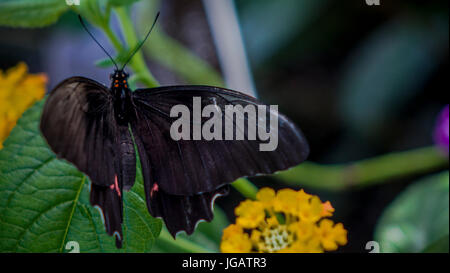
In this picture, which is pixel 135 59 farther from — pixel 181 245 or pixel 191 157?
pixel 181 245

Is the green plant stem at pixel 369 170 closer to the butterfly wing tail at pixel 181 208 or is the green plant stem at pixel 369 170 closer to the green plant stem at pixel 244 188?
the green plant stem at pixel 244 188

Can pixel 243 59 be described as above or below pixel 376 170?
above

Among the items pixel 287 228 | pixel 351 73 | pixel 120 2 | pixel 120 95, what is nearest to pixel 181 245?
pixel 287 228

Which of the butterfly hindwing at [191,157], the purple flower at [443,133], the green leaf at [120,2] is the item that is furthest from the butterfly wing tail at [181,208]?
the purple flower at [443,133]

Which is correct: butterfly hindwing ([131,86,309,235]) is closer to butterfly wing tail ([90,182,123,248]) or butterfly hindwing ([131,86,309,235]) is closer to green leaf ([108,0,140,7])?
butterfly wing tail ([90,182,123,248])
